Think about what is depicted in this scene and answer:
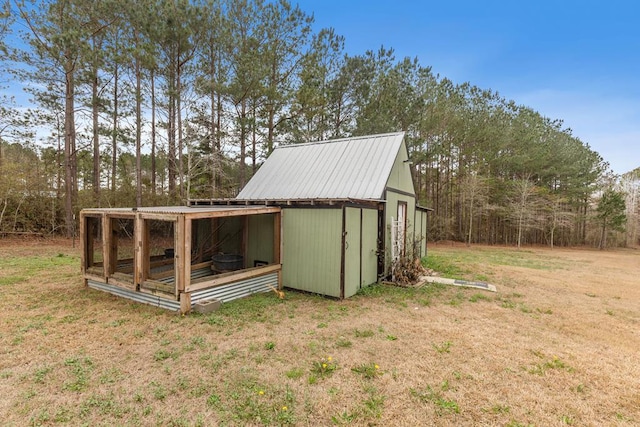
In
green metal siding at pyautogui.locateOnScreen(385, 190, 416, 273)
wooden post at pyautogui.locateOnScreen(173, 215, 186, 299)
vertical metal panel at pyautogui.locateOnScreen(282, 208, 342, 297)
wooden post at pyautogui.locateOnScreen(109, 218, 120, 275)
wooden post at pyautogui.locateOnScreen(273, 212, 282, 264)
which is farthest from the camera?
green metal siding at pyautogui.locateOnScreen(385, 190, 416, 273)

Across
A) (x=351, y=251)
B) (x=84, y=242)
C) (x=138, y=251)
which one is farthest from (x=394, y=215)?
(x=84, y=242)

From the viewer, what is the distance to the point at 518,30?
1359cm

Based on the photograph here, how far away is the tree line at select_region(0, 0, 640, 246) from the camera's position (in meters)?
11.5

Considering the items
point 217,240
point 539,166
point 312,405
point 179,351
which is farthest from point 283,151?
point 539,166

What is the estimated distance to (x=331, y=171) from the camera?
27.6 ft

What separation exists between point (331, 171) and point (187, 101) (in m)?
8.04

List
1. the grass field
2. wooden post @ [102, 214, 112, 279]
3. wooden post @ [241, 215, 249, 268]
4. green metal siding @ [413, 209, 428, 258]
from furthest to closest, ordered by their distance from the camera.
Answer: green metal siding @ [413, 209, 428, 258], wooden post @ [241, 215, 249, 268], wooden post @ [102, 214, 112, 279], the grass field

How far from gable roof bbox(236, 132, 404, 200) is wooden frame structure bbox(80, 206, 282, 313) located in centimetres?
130

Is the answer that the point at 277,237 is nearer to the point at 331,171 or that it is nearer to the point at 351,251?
the point at 351,251

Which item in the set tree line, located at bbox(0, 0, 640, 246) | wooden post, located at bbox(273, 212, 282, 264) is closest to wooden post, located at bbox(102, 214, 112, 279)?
wooden post, located at bbox(273, 212, 282, 264)

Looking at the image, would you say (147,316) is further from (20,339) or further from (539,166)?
(539,166)

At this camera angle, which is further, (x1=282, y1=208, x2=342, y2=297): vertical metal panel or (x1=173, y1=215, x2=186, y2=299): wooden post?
(x1=282, y1=208, x2=342, y2=297): vertical metal panel

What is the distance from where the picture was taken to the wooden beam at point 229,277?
17.6 feet

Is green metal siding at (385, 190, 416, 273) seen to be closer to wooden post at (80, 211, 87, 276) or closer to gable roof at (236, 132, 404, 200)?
gable roof at (236, 132, 404, 200)
